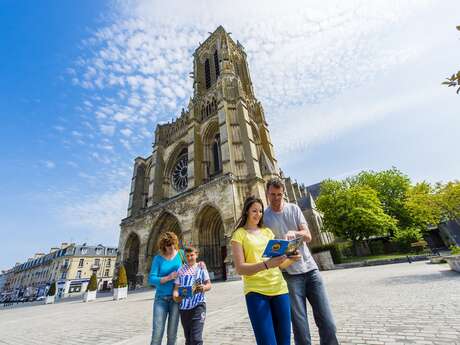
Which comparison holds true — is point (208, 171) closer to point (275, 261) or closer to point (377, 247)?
point (275, 261)

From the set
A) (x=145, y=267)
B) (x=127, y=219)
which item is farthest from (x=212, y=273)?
(x=127, y=219)

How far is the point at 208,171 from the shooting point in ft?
63.0

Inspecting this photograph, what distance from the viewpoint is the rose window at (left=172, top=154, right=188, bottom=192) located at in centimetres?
2112

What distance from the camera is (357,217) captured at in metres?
18.7

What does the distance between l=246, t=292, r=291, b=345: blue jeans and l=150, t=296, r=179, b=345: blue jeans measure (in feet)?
4.67

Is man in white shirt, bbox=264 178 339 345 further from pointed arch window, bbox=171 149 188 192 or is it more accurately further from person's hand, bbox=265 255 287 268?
pointed arch window, bbox=171 149 188 192

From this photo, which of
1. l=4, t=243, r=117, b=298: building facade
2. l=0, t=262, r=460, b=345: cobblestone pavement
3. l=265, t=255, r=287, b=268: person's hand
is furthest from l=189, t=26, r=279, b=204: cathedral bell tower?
l=4, t=243, r=117, b=298: building facade

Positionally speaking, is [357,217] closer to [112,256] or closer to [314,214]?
[314,214]

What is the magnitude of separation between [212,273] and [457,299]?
1283 centimetres

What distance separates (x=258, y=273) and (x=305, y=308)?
0.66 m

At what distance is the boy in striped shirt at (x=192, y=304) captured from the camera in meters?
2.16

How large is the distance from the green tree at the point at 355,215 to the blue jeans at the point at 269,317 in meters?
20.2

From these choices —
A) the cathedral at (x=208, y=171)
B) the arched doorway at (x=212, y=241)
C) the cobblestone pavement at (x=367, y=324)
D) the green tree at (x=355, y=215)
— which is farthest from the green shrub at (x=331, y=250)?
the cobblestone pavement at (x=367, y=324)

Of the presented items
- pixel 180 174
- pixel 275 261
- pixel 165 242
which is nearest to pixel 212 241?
pixel 180 174
